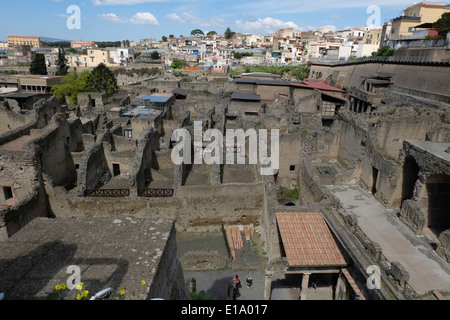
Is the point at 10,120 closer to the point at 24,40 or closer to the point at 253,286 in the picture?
the point at 253,286

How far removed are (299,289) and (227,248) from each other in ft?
12.4

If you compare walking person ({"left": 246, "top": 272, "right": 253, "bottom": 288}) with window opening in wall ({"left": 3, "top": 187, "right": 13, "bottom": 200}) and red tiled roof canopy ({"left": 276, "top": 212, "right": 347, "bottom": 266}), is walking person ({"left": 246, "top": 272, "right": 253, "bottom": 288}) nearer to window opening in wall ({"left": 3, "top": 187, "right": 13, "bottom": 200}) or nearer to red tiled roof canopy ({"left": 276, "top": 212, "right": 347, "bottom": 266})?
red tiled roof canopy ({"left": 276, "top": 212, "right": 347, "bottom": 266})

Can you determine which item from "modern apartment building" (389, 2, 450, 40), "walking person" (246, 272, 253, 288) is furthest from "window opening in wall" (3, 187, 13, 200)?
"modern apartment building" (389, 2, 450, 40)

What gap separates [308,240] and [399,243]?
3.15 meters

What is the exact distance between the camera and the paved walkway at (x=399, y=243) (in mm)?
9047

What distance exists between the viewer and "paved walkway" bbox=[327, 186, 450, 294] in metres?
9.05

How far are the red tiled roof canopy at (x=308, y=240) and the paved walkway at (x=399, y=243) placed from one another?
140 centimetres

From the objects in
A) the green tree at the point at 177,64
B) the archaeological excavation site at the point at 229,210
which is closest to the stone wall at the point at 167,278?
the archaeological excavation site at the point at 229,210

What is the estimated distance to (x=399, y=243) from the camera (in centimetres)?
1084

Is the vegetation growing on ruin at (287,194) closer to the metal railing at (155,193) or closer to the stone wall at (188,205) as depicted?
the stone wall at (188,205)

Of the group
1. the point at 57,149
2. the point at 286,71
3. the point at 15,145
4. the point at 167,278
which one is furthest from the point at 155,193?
the point at 286,71

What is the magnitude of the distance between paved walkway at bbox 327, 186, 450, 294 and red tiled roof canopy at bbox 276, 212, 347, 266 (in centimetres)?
140
